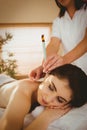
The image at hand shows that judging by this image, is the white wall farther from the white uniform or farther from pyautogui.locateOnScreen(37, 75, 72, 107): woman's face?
pyautogui.locateOnScreen(37, 75, 72, 107): woman's face

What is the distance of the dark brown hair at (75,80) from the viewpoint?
2.32 ft

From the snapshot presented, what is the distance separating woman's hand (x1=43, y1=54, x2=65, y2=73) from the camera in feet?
2.43

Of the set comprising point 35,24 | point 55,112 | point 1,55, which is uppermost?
point 35,24

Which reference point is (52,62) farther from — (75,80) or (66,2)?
(66,2)

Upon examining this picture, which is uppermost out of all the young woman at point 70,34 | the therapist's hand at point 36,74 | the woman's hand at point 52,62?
the young woman at point 70,34

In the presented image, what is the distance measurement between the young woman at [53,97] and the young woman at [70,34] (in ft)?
0.18

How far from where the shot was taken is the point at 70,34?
0.80 m

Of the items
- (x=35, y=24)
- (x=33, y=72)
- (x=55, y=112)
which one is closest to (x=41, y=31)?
(x=35, y=24)

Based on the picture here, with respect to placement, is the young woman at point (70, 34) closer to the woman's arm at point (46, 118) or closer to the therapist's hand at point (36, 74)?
the therapist's hand at point (36, 74)

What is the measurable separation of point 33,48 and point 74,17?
0.53 feet

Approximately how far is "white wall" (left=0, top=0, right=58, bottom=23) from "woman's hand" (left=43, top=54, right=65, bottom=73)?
0.13 meters

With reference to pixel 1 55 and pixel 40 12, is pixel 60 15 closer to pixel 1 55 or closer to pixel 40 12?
pixel 40 12

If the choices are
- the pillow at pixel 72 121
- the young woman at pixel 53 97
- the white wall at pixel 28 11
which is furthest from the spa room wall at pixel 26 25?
the pillow at pixel 72 121

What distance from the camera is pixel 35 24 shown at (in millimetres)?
810
